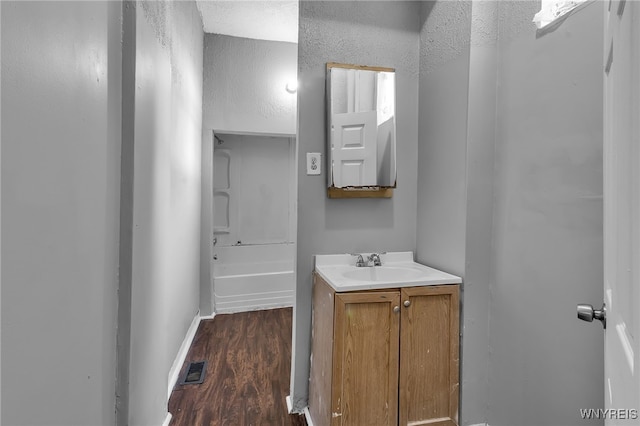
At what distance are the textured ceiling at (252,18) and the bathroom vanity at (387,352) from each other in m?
2.38

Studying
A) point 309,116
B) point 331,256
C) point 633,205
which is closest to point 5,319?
point 633,205

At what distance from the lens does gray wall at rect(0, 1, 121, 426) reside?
588mm

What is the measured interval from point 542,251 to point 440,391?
2.88 feet

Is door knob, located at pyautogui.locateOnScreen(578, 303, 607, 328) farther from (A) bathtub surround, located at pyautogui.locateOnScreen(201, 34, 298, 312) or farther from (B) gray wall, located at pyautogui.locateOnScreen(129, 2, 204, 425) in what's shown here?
(A) bathtub surround, located at pyautogui.locateOnScreen(201, 34, 298, 312)

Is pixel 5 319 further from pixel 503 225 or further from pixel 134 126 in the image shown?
pixel 503 225

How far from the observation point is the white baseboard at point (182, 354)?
2.02 metres

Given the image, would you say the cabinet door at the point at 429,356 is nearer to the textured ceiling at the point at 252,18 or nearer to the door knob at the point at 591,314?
the door knob at the point at 591,314

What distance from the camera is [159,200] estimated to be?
4.95 feet

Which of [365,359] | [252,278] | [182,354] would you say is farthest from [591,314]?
[252,278]

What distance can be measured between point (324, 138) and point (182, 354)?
1.99 meters

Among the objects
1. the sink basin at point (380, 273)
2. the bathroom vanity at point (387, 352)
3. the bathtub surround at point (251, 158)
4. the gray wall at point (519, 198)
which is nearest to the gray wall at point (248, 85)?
the bathtub surround at point (251, 158)

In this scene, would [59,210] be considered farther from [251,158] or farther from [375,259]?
[251,158]

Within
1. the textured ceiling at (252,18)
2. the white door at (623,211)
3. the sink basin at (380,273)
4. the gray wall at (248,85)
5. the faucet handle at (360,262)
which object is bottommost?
the sink basin at (380,273)

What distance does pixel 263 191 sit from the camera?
4.22 metres
